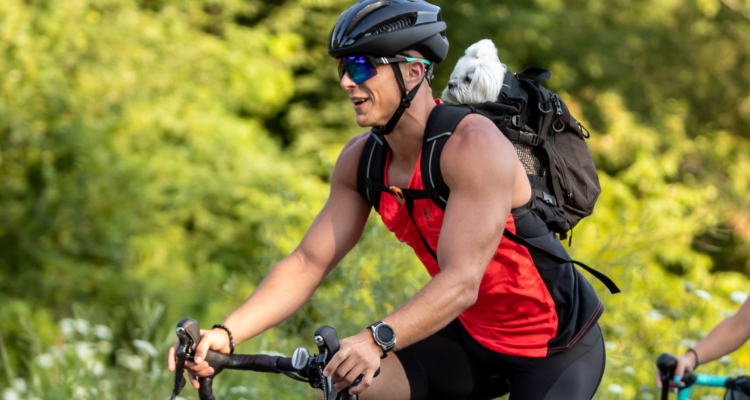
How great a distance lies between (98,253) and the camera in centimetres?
1052

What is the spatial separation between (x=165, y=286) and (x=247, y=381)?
16.1ft

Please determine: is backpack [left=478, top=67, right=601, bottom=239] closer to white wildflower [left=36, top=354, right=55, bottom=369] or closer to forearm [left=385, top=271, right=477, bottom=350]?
forearm [left=385, top=271, right=477, bottom=350]

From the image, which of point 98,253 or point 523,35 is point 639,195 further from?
point 98,253

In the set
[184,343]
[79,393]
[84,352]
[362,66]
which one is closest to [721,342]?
[362,66]

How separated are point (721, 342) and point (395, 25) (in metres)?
1.93

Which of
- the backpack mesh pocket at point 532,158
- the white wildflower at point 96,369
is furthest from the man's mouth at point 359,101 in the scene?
the white wildflower at point 96,369

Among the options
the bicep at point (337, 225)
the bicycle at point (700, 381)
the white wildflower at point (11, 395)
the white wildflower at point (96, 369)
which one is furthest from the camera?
the white wildflower at point (11, 395)

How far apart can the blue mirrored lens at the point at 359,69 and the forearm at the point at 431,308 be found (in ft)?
2.15

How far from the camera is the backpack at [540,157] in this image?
10.7 feet

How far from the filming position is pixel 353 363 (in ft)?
8.50

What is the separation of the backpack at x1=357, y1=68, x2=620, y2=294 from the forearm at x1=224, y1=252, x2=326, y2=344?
1.03 ft

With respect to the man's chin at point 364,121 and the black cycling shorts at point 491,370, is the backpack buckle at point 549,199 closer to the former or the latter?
the black cycling shorts at point 491,370

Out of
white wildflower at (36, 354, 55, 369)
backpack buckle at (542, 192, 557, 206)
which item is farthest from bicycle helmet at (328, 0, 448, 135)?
white wildflower at (36, 354, 55, 369)

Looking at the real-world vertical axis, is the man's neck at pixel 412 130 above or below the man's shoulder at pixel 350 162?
above
